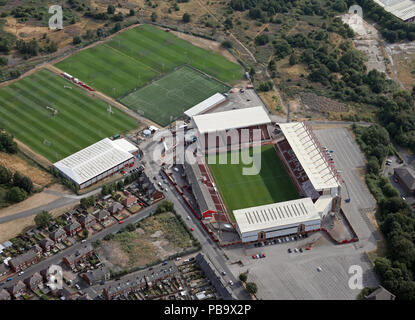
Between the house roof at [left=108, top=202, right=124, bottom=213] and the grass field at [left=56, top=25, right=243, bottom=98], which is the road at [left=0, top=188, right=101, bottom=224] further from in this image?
the grass field at [left=56, top=25, right=243, bottom=98]

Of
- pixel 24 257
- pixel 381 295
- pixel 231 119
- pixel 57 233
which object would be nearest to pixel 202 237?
pixel 57 233

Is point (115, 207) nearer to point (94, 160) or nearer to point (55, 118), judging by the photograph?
point (94, 160)

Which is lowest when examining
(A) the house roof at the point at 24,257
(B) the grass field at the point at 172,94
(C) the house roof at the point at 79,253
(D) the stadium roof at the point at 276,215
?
(A) the house roof at the point at 24,257

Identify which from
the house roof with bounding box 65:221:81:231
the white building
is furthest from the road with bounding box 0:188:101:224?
the white building

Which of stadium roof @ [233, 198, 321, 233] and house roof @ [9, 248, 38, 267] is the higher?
stadium roof @ [233, 198, 321, 233]

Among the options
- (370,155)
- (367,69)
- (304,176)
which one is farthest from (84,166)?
(367,69)

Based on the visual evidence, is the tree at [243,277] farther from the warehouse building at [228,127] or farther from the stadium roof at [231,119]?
the stadium roof at [231,119]

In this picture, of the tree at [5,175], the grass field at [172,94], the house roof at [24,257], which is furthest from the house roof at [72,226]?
the grass field at [172,94]
